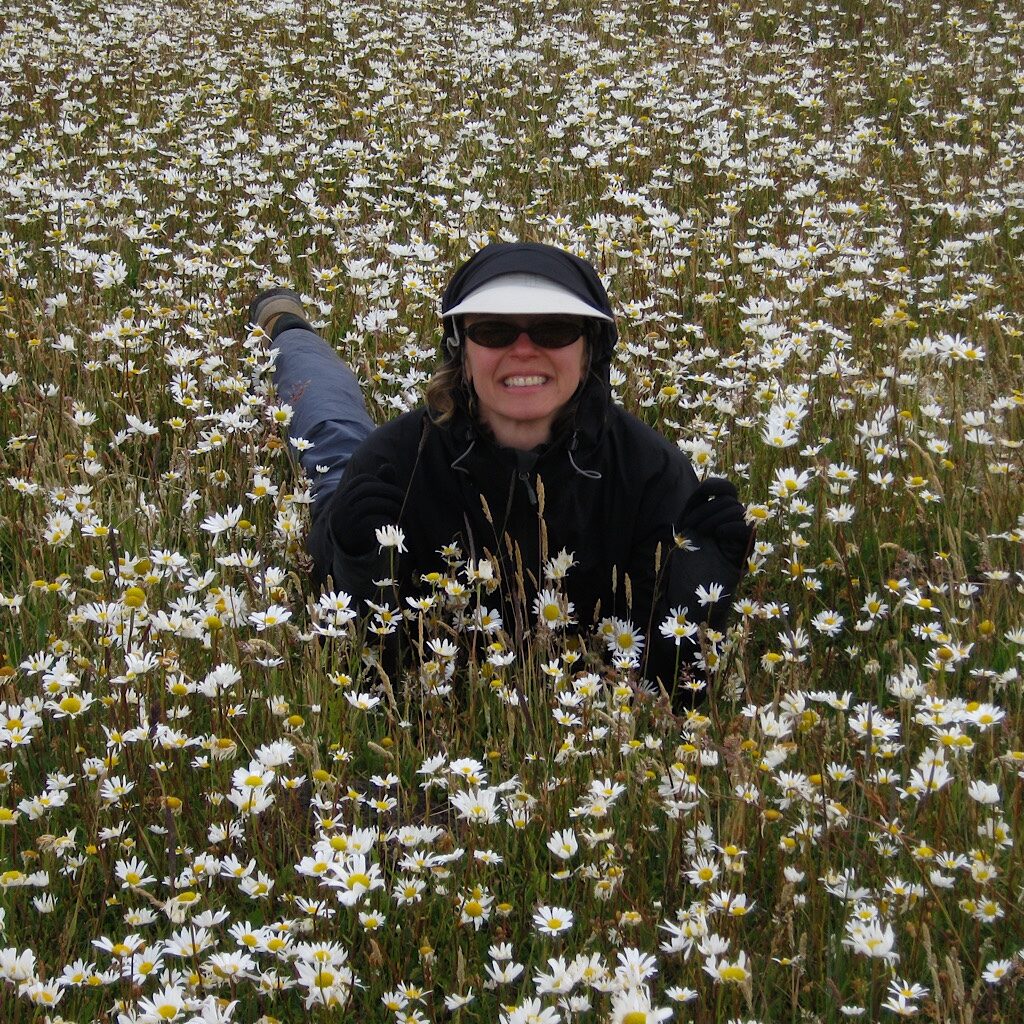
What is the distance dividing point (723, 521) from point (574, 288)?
0.75m

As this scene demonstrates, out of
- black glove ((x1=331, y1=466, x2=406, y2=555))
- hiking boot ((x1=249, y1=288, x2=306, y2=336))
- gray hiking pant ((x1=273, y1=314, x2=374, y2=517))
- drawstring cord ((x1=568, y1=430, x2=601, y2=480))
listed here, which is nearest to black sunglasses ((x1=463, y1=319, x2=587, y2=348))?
drawstring cord ((x1=568, y1=430, x2=601, y2=480))

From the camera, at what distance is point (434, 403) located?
3.71 meters

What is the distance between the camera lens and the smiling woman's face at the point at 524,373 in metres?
3.48

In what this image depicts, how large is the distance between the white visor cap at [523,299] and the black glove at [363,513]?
1.72 feet

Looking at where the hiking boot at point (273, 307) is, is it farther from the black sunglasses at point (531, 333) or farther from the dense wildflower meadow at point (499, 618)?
the black sunglasses at point (531, 333)

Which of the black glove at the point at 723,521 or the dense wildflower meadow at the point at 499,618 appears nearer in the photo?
the dense wildflower meadow at the point at 499,618

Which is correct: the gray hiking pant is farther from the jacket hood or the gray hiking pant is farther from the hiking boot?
the jacket hood

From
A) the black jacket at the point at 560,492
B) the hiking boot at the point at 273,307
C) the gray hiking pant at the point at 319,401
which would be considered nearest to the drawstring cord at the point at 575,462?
the black jacket at the point at 560,492

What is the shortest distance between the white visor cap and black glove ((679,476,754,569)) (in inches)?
22.1

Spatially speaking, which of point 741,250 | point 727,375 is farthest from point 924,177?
point 727,375

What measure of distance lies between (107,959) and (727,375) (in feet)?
11.6

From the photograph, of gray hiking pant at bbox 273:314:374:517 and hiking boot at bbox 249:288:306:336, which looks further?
hiking boot at bbox 249:288:306:336

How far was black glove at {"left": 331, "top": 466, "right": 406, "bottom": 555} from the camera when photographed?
345 cm

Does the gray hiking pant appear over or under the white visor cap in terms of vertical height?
under
